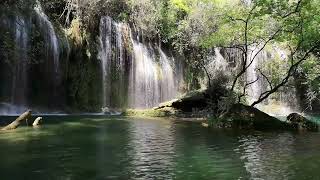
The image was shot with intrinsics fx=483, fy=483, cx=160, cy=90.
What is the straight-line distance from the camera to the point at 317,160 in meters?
13.4

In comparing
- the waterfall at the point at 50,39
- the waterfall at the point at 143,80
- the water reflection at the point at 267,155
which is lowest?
the water reflection at the point at 267,155

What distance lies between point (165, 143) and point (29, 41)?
19324mm

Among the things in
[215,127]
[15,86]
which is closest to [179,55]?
[15,86]

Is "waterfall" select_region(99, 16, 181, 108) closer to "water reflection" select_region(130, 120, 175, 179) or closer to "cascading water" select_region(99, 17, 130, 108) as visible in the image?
"cascading water" select_region(99, 17, 130, 108)

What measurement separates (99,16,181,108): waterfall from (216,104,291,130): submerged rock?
1590 centimetres

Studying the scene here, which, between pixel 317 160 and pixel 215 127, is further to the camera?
pixel 215 127

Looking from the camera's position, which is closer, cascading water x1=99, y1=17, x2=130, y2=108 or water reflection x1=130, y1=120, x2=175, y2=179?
water reflection x1=130, y1=120, x2=175, y2=179

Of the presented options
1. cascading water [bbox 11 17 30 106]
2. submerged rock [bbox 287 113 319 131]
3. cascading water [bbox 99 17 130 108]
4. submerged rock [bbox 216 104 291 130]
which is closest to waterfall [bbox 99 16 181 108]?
cascading water [bbox 99 17 130 108]

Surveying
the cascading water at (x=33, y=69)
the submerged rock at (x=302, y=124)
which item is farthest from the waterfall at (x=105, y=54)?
the submerged rock at (x=302, y=124)

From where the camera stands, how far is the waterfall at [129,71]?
39312 mm

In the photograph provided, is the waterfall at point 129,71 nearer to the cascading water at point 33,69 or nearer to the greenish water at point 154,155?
the cascading water at point 33,69

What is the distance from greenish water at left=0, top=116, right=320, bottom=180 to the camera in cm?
1136

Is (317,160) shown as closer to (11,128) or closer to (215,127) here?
(215,127)

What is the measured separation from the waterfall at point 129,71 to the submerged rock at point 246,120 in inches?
626
